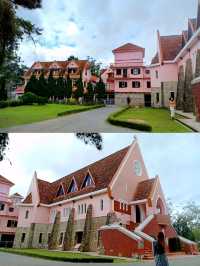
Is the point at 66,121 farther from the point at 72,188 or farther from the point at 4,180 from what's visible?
the point at 4,180

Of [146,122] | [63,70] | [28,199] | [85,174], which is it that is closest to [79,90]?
[63,70]

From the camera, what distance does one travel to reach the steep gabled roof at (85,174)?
295 cm

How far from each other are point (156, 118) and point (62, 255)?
1386mm

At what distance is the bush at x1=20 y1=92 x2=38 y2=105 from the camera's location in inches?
113

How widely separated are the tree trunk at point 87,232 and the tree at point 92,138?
55cm

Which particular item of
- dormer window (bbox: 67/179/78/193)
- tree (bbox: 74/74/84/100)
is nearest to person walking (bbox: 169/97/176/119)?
tree (bbox: 74/74/84/100)

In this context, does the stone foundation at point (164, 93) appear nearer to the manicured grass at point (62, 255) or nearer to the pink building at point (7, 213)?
the manicured grass at point (62, 255)

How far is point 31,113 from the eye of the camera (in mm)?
2822

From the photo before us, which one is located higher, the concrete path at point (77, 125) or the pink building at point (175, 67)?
the pink building at point (175, 67)

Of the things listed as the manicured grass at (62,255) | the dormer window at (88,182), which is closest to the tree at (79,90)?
the dormer window at (88,182)

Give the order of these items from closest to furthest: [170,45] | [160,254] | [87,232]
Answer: [160,254]
[87,232]
[170,45]

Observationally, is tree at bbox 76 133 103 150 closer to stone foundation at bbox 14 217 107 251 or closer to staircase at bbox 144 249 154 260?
stone foundation at bbox 14 217 107 251

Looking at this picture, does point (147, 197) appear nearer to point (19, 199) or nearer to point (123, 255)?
point (123, 255)

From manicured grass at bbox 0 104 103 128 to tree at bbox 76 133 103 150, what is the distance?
231mm
